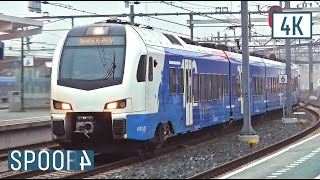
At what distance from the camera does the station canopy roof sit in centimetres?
1847

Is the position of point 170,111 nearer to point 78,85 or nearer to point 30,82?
point 78,85

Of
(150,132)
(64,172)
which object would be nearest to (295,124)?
(150,132)

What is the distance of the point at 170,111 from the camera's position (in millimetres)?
14477

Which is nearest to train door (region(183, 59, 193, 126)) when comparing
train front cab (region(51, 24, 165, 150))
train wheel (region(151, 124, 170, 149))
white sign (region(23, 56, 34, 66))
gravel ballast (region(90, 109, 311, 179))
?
gravel ballast (region(90, 109, 311, 179))

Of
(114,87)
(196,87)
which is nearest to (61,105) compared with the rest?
(114,87)

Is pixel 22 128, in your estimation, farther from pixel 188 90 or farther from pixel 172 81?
pixel 172 81

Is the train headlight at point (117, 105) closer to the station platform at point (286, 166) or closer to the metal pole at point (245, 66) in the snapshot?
the station platform at point (286, 166)

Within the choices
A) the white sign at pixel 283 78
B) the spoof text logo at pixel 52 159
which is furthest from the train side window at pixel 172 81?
the white sign at pixel 283 78

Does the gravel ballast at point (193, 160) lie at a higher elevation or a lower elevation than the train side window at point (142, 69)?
lower

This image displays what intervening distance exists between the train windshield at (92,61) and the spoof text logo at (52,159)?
2.33m

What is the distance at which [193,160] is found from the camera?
13.5m

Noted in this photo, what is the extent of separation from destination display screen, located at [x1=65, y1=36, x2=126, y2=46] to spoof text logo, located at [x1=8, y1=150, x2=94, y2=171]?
3.36 metres

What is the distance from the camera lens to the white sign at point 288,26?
20.5 metres

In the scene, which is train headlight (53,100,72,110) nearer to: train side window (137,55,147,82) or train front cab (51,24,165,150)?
train front cab (51,24,165,150)
